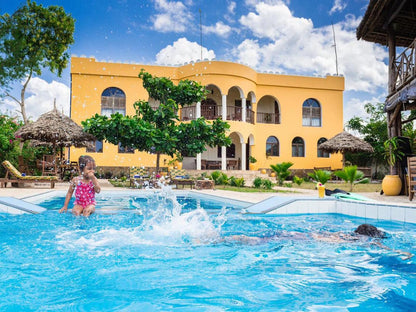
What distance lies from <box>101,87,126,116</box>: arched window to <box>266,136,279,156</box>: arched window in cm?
895

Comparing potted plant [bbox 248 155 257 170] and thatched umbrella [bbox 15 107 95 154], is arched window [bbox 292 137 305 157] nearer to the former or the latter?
potted plant [bbox 248 155 257 170]

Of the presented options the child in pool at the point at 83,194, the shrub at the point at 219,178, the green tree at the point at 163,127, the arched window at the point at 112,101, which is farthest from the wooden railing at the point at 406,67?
the arched window at the point at 112,101

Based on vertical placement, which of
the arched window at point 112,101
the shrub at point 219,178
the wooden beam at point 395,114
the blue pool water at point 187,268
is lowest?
the blue pool water at point 187,268

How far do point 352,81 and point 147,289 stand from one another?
918 inches

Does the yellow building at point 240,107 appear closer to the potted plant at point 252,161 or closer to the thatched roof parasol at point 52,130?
the potted plant at point 252,161

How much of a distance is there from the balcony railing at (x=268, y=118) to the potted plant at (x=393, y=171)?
1210 cm

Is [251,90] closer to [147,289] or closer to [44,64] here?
[44,64]

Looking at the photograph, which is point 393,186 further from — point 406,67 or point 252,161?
point 252,161

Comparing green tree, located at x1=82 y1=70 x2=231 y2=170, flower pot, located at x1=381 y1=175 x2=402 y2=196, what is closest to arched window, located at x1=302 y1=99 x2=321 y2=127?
green tree, located at x1=82 y1=70 x2=231 y2=170

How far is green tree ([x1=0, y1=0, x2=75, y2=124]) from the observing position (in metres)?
19.0

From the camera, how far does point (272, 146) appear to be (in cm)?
2089

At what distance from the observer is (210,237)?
468cm

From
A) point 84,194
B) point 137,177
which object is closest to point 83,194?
point 84,194

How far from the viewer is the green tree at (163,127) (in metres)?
11.3
